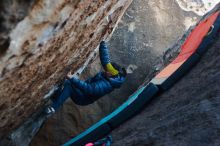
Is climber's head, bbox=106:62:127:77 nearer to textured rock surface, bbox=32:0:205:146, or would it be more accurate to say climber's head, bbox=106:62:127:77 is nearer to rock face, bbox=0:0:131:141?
rock face, bbox=0:0:131:141

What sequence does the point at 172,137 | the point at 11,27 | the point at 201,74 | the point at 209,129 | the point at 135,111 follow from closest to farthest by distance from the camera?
the point at 11,27 < the point at 209,129 < the point at 172,137 < the point at 201,74 < the point at 135,111

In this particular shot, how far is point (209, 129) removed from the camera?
87.3 inches

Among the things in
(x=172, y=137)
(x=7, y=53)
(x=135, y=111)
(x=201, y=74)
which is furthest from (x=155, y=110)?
(x=7, y=53)

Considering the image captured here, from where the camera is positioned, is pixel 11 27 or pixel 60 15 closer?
pixel 11 27

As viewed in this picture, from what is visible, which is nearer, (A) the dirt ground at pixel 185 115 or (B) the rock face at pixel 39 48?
(B) the rock face at pixel 39 48

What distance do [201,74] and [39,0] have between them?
188 centimetres

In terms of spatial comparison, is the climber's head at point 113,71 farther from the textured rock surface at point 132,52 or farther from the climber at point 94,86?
the textured rock surface at point 132,52

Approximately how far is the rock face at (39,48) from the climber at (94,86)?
461 mm

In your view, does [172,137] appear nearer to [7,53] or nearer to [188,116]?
[188,116]

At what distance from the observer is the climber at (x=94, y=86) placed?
3.66 metres

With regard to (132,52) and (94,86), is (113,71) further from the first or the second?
(132,52)

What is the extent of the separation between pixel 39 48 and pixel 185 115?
46.4 inches

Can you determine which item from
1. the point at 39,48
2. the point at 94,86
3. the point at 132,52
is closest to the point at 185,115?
the point at 39,48

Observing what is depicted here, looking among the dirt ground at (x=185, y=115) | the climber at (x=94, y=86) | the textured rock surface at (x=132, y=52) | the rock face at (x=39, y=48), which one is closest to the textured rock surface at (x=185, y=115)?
the dirt ground at (x=185, y=115)
